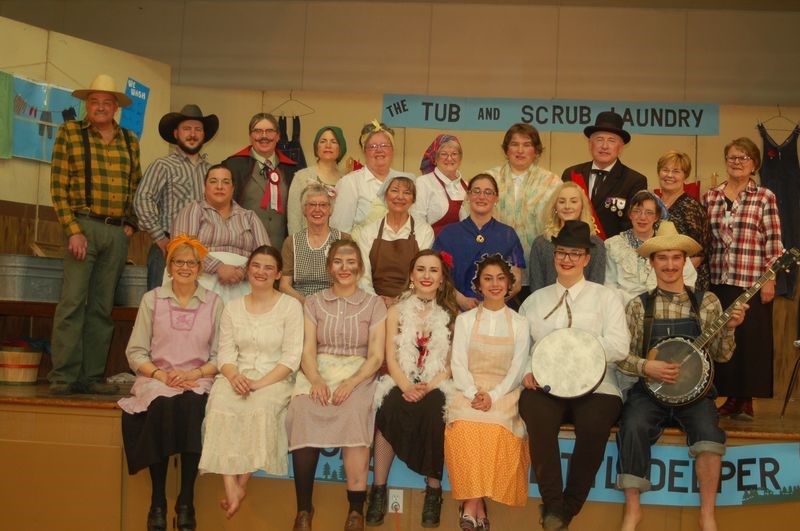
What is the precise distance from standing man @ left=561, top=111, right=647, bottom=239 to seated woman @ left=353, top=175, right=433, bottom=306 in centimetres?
109

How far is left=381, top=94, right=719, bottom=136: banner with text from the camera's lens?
8367mm

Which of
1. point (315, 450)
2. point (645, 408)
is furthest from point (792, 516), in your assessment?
point (315, 450)

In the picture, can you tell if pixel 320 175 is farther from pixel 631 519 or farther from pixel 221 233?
pixel 631 519

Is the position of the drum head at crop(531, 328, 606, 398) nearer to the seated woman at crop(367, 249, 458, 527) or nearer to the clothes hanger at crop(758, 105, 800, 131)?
the seated woman at crop(367, 249, 458, 527)

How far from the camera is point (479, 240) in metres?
5.13

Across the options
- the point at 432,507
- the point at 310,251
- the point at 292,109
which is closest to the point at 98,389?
the point at 310,251

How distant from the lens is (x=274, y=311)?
4.74 metres

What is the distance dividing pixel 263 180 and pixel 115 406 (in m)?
1.78

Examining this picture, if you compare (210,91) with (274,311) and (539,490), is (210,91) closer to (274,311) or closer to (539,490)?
(274,311)

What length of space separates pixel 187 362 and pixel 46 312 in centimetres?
161

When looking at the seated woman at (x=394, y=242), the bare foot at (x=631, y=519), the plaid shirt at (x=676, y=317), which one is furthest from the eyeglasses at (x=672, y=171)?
the bare foot at (x=631, y=519)

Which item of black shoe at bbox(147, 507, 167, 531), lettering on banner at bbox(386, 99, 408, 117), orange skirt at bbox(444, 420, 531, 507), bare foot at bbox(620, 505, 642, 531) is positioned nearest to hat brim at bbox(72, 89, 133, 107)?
black shoe at bbox(147, 507, 167, 531)

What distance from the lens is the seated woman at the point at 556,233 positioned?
5.02 meters

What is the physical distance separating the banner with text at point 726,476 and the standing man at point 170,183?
2695mm
